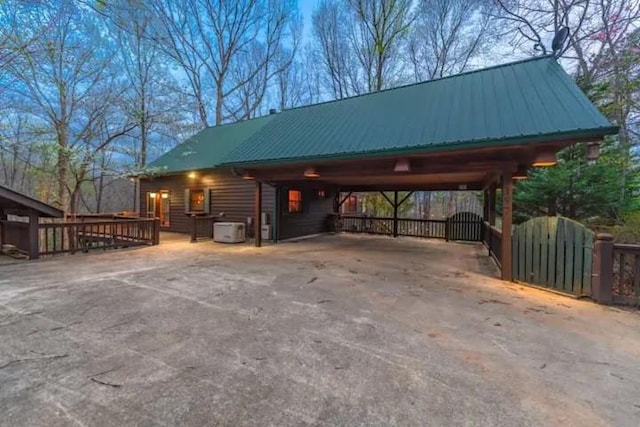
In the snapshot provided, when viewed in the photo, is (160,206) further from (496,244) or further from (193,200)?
(496,244)

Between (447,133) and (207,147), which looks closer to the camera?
(447,133)

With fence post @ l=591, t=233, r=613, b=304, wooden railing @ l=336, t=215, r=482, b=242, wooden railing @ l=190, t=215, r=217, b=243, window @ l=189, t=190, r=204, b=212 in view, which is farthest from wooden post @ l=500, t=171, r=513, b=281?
window @ l=189, t=190, r=204, b=212

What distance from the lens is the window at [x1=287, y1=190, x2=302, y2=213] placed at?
447 inches

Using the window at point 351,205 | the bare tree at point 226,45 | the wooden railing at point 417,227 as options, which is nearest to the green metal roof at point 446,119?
the wooden railing at point 417,227

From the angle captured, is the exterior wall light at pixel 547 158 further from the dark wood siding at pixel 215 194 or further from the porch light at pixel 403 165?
the dark wood siding at pixel 215 194

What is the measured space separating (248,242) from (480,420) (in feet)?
31.0

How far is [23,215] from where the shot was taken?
285 inches

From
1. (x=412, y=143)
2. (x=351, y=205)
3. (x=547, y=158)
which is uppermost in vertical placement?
(x=412, y=143)

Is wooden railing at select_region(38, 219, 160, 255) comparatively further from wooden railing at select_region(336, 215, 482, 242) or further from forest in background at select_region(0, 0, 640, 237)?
wooden railing at select_region(336, 215, 482, 242)

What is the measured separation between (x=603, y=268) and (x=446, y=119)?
370cm

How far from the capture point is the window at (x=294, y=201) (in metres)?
11.4

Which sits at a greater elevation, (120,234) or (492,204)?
(492,204)

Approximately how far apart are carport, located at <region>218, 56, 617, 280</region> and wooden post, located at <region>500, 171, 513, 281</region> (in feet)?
0.06

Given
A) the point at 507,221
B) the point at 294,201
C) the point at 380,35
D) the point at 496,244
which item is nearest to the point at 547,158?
the point at 507,221
